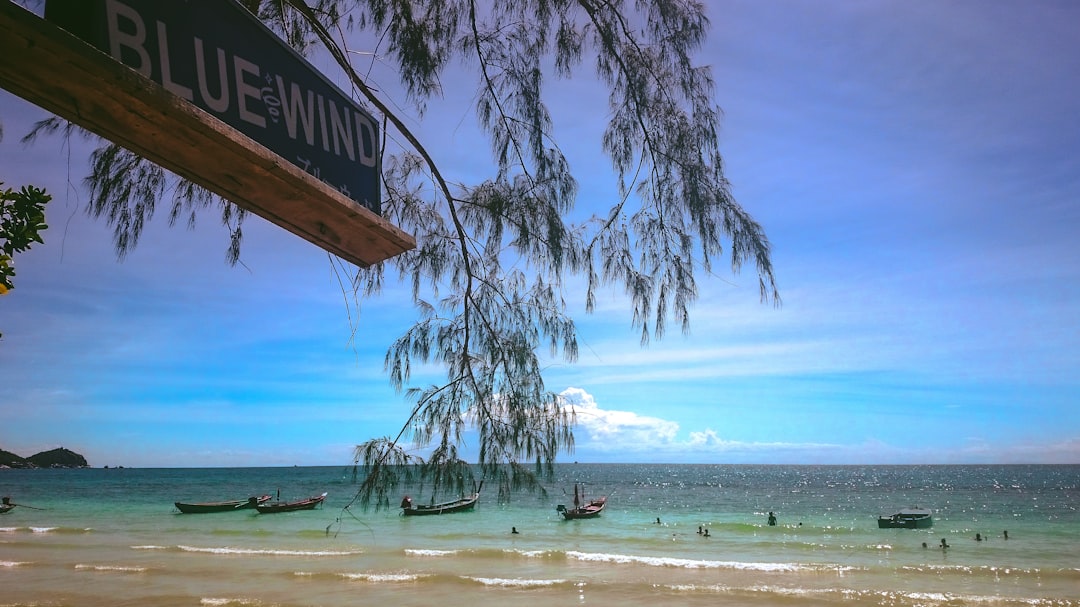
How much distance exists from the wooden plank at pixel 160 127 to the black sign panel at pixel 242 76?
5 centimetres

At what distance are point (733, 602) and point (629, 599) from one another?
1.75 metres

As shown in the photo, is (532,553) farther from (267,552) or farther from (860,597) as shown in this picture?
(860,597)

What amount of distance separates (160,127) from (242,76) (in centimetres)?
23

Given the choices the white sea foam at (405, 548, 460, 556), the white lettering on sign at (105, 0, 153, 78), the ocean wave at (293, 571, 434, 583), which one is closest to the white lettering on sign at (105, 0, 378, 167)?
the white lettering on sign at (105, 0, 153, 78)

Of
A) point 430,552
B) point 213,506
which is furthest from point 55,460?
point 430,552

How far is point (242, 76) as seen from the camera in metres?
1.19

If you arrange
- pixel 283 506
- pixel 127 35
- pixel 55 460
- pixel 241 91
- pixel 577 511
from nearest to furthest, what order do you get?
pixel 127 35, pixel 241 91, pixel 577 511, pixel 283 506, pixel 55 460

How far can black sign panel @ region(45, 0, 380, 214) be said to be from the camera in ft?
3.25

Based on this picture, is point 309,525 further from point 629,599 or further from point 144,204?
point 144,204

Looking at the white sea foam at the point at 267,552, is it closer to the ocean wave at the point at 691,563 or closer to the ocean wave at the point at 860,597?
the ocean wave at the point at 691,563

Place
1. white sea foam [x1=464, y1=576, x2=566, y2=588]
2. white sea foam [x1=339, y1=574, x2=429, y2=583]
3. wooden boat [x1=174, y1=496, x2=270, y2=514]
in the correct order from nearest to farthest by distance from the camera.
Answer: white sea foam [x1=464, y1=576, x2=566, y2=588]
white sea foam [x1=339, y1=574, x2=429, y2=583]
wooden boat [x1=174, y1=496, x2=270, y2=514]

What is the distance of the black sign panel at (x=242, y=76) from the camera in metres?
0.99

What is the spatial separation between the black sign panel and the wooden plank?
0.05 m

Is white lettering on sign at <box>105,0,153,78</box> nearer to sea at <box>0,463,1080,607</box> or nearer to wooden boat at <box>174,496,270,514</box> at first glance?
sea at <box>0,463,1080,607</box>
